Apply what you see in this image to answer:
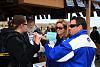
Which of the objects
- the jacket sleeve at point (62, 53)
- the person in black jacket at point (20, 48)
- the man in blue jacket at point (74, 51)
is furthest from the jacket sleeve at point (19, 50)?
the jacket sleeve at point (62, 53)

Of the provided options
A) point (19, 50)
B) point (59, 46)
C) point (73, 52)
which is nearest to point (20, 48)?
point (19, 50)

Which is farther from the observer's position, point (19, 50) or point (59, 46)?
point (19, 50)

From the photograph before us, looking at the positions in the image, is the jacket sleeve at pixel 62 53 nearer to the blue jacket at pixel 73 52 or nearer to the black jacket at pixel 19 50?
the blue jacket at pixel 73 52

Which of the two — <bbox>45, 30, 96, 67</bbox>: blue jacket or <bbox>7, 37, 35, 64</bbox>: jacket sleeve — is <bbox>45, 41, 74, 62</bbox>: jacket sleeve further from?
<bbox>7, 37, 35, 64</bbox>: jacket sleeve

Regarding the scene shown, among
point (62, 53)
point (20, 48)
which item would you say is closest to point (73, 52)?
point (62, 53)

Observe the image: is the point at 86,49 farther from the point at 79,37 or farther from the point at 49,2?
the point at 49,2

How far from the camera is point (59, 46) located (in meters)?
4.05

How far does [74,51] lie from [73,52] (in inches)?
0.8

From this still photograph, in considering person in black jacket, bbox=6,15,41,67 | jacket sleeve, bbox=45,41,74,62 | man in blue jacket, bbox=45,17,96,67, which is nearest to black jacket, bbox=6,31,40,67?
person in black jacket, bbox=6,15,41,67

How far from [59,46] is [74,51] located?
22 centimetres

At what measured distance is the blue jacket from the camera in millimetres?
3979

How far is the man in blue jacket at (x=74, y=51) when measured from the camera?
3982 mm

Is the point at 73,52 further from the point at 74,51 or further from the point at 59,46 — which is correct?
the point at 59,46

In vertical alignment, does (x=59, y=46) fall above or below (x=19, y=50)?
above
